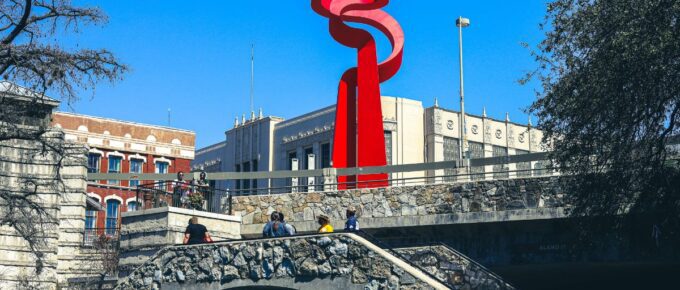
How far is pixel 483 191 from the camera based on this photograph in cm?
2878

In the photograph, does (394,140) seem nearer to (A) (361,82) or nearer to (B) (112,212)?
(B) (112,212)

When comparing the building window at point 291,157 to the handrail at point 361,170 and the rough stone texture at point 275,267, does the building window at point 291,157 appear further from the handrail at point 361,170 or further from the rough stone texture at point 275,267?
the rough stone texture at point 275,267

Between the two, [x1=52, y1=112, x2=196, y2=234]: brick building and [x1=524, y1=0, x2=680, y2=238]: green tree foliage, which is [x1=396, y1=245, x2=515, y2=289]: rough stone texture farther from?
[x1=52, y1=112, x2=196, y2=234]: brick building

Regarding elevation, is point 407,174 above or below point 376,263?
above

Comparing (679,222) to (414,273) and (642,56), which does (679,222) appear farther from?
(414,273)

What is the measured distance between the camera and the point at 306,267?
23.4 metres

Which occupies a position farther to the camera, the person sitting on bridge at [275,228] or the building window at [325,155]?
the building window at [325,155]

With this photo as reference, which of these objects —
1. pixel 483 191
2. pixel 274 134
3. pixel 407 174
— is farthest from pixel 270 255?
pixel 274 134

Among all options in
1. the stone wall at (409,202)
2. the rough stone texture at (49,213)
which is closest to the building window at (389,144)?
the stone wall at (409,202)

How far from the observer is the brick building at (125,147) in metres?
65.3

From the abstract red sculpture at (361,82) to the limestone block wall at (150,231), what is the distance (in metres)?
8.03

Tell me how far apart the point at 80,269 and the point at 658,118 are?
18539mm

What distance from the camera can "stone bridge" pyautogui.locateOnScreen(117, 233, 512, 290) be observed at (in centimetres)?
2217

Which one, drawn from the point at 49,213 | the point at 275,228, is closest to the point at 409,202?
the point at 275,228
